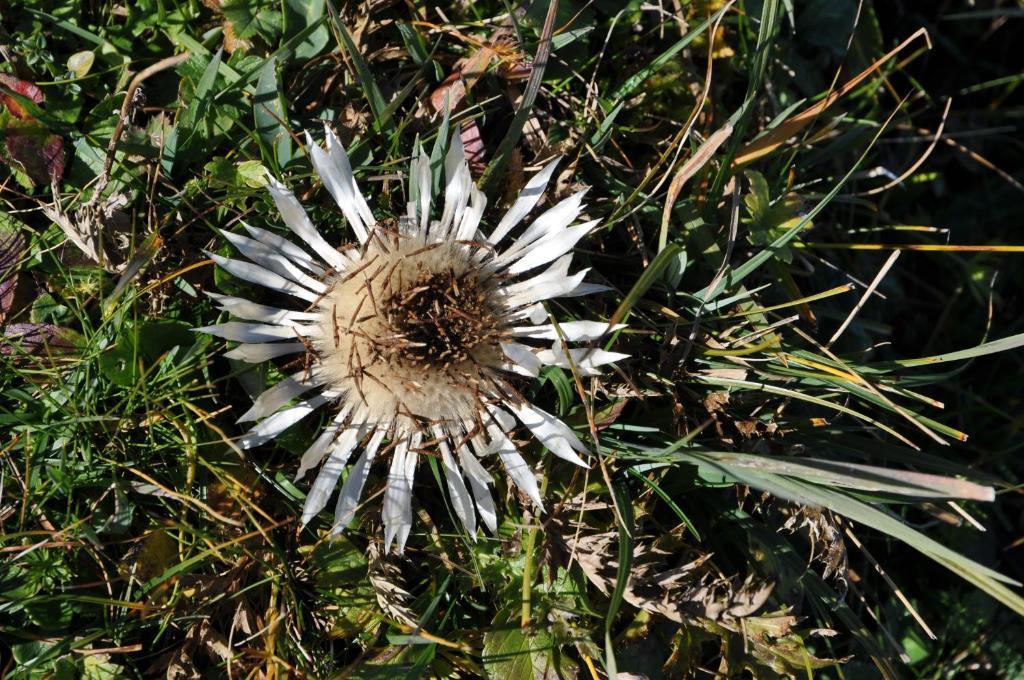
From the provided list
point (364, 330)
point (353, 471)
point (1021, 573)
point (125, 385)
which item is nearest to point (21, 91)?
point (125, 385)

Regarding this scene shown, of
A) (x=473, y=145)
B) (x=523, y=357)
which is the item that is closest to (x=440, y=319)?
(x=523, y=357)

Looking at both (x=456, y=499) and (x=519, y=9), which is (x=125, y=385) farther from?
(x=519, y=9)

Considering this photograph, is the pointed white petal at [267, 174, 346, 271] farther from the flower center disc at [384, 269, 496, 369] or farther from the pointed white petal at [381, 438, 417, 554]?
the pointed white petal at [381, 438, 417, 554]

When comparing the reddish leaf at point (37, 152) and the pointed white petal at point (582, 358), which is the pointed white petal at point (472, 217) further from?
the reddish leaf at point (37, 152)

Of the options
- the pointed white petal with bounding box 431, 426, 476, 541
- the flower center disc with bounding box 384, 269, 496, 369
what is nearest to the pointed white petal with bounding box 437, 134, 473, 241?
the flower center disc with bounding box 384, 269, 496, 369

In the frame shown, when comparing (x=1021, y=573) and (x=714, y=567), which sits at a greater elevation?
(x=714, y=567)

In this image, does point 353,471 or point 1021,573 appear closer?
point 353,471

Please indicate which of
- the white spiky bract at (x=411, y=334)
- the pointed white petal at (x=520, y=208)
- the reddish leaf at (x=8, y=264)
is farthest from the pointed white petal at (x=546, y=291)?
the reddish leaf at (x=8, y=264)
